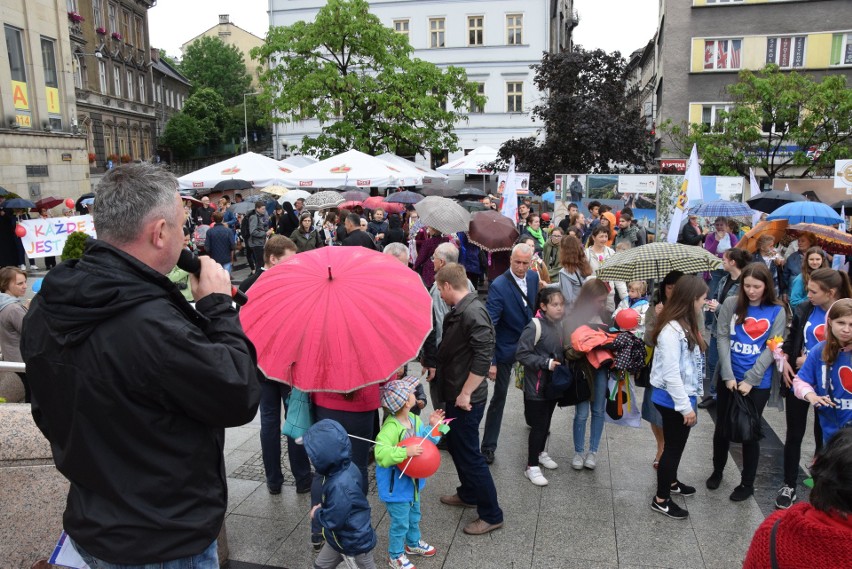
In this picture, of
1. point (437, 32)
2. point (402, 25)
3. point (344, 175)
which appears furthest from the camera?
point (402, 25)

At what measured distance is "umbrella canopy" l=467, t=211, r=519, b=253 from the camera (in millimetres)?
9039

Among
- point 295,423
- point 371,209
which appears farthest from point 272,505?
point 371,209

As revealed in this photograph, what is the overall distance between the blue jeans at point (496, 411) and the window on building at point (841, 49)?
3370cm

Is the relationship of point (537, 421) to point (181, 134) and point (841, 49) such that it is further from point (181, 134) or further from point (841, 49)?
point (181, 134)

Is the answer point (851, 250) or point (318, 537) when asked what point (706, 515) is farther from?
point (851, 250)

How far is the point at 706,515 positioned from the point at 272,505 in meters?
3.35

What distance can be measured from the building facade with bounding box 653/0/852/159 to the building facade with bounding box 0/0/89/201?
27039mm

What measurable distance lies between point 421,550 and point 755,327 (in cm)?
314

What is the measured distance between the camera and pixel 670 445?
191 inches

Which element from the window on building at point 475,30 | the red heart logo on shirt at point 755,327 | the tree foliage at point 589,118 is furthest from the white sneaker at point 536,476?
the window on building at point 475,30

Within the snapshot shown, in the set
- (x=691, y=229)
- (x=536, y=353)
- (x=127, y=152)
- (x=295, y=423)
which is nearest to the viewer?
(x=295, y=423)

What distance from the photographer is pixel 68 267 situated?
1.99 meters

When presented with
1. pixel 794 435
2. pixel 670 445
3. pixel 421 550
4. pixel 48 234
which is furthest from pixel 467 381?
pixel 48 234

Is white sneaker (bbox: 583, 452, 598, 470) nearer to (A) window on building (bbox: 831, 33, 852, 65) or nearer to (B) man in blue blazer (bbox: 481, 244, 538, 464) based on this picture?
(B) man in blue blazer (bbox: 481, 244, 538, 464)
